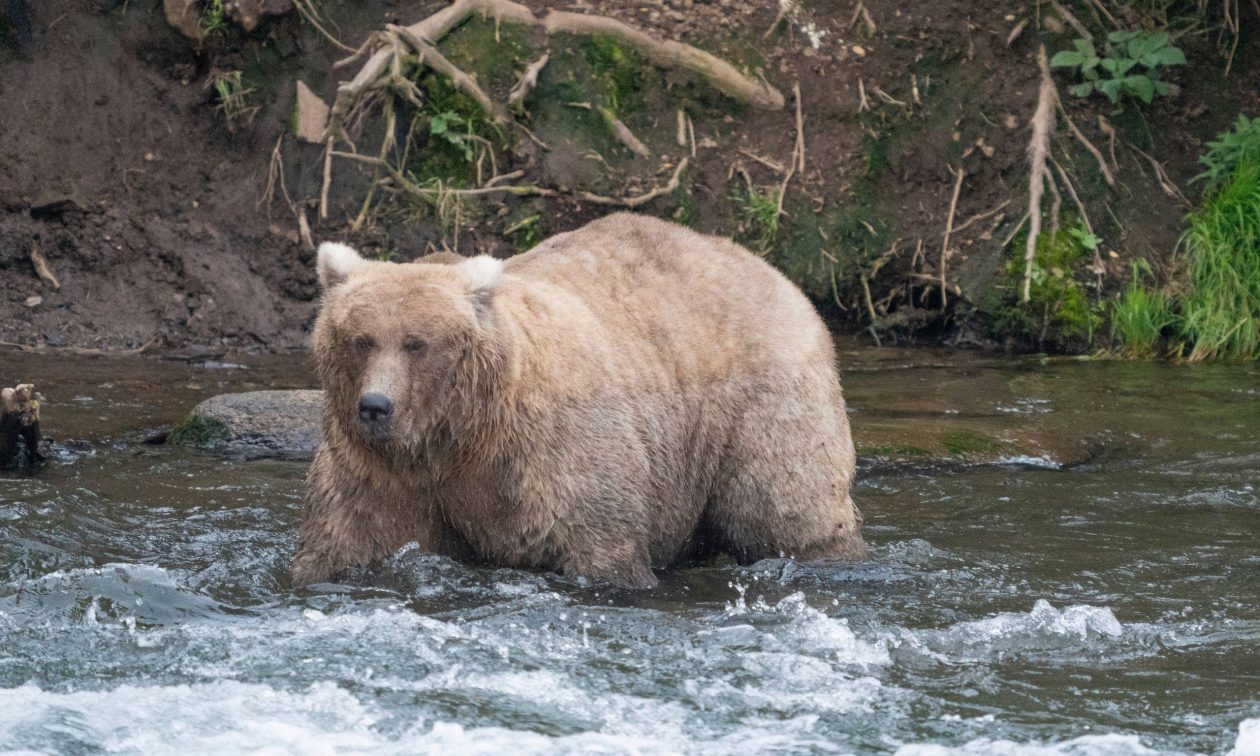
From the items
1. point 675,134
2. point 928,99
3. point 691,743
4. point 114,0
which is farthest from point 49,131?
point 691,743

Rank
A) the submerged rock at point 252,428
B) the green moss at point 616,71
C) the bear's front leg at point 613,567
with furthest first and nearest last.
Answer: the green moss at point 616,71 < the submerged rock at point 252,428 < the bear's front leg at point 613,567

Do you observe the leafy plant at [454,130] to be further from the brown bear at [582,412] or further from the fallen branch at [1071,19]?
the brown bear at [582,412]

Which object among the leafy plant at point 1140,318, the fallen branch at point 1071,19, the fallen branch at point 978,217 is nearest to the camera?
the leafy plant at point 1140,318

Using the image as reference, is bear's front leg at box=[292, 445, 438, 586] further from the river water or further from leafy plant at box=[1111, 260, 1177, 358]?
leafy plant at box=[1111, 260, 1177, 358]

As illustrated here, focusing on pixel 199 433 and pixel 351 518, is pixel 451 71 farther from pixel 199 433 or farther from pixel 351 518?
pixel 351 518

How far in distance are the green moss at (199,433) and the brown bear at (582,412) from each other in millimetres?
2702

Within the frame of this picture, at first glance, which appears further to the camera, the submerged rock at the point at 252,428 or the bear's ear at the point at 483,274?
the submerged rock at the point at 252,428

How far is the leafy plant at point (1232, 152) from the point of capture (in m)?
11.9

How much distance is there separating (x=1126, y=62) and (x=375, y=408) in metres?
8.52

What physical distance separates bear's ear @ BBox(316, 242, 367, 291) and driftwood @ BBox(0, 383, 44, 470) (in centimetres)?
277

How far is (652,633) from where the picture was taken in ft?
18.5

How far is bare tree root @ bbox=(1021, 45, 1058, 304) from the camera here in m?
11.9

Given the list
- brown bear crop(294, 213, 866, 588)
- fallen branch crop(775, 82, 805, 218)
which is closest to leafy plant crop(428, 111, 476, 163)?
fallen branch crop(775, 82, 805, 218)

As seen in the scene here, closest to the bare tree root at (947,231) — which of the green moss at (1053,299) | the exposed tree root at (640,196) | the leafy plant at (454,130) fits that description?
the green moss at (1053,299)
